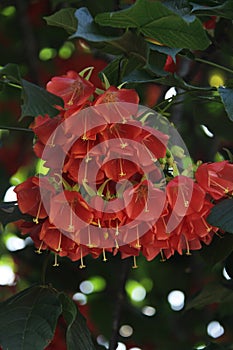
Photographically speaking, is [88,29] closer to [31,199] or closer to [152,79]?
[152,79]

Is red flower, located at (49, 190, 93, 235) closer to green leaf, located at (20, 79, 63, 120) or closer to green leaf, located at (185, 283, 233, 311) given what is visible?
green leaf, located at (20, 79, 63, 120)

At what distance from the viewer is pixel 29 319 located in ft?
3.25

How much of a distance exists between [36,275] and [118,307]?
14.6 inches

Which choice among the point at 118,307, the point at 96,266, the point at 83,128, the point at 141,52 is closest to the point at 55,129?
the point at 83,128

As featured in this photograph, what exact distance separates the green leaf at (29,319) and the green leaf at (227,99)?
34 cm

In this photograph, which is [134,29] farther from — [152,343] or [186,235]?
[152,343]

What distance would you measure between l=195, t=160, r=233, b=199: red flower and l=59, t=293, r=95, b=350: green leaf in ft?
0.80

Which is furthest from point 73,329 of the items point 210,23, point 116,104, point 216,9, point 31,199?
point 210,23

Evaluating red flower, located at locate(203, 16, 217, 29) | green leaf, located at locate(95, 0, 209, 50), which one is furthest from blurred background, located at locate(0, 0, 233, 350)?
Result: green leaf, located at locate(95, 0, 209, 50)

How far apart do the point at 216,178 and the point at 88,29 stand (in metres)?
0.25

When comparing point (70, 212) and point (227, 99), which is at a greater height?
point (227, 99)

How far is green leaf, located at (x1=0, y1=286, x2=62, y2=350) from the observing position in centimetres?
93

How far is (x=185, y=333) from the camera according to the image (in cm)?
174

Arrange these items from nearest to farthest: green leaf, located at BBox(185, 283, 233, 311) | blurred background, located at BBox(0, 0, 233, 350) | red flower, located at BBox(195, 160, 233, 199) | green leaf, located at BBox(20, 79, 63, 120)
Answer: green leaf, located at BBox(20, 79, 63, 120)
red flower, located at BBox(195, 160, 233, 199)
green leaf, located at BBox(185, 283, 233, 311)
blurred background, located at BBox(0, 0, 233, 350)
